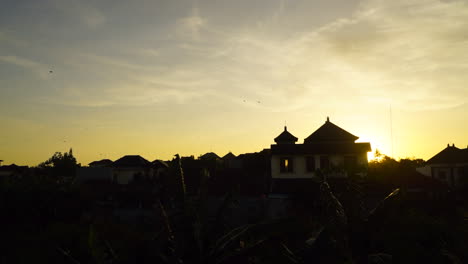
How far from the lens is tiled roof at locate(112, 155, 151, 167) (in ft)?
202

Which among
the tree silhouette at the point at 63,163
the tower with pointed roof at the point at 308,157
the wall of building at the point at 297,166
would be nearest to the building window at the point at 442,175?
the tower with pointed roof at the point at 308,157

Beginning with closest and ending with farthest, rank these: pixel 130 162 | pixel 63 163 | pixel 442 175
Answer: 1. pixel 442 175
2. pixel 130 162
3. pixel 63 163

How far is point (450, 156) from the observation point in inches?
2379

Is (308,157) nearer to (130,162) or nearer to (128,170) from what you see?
(128,170)

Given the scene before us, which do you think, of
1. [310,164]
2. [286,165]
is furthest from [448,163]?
[286,165]

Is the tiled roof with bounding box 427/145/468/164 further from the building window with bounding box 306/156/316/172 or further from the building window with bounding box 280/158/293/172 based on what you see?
the building window with bounding box 280/158/293/172

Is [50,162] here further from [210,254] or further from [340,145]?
[210,254]

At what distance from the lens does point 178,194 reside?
331 inches

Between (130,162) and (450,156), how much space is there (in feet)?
186

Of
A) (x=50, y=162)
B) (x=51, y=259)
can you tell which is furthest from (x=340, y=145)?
(x=50, y=162)

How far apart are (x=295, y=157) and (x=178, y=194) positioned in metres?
32.5

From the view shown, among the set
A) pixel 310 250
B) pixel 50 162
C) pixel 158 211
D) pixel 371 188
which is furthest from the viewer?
pixel 50 162

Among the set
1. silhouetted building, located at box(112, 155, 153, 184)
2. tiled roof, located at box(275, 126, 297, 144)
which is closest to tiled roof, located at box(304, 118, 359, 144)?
tiled roof, located at box(275, 126, 297, 144)

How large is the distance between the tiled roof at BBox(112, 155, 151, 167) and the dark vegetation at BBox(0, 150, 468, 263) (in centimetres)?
2377
